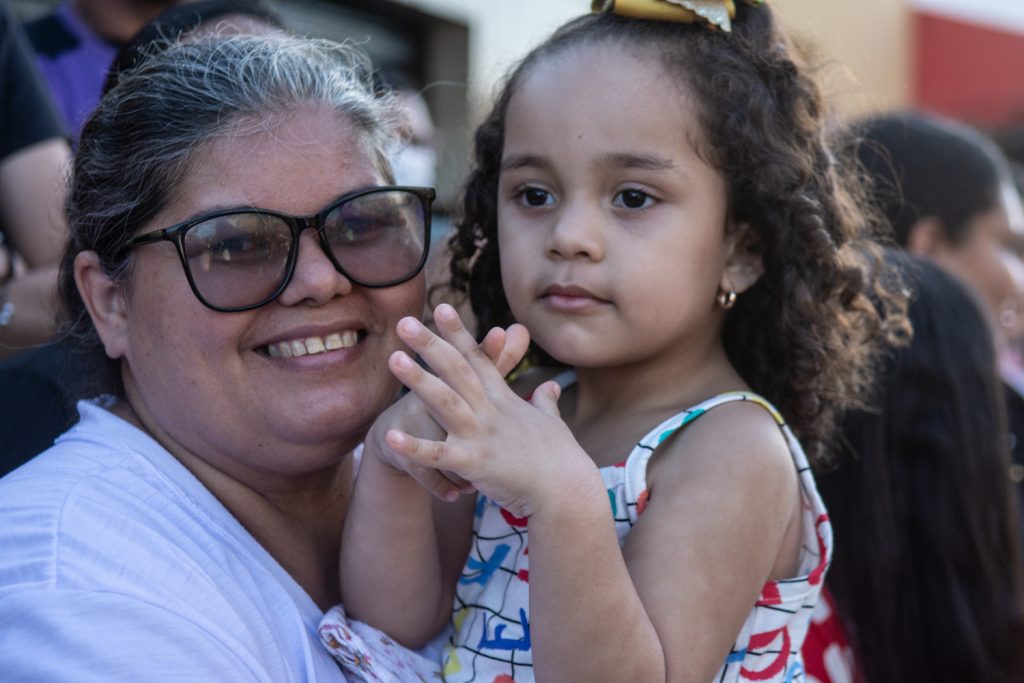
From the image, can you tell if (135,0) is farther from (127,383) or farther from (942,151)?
(942,151)

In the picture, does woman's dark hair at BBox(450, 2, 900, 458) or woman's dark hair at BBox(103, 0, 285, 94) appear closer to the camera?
woman's dark hair at BBox(450, 2, 900, 458)

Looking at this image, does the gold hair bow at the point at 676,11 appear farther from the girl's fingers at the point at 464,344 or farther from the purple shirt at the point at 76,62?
the purple shirt at the point at 76,62

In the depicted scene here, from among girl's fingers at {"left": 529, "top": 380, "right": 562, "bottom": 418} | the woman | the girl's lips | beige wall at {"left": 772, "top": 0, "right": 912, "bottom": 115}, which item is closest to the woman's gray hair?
the woman

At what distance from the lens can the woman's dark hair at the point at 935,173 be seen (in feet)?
12.9

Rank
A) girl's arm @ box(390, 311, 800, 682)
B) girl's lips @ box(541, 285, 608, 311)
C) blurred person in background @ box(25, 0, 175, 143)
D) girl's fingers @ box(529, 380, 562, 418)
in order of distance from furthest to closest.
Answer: blurred person in background @ box(25, 0, 175, 143) < girl's lips @ box(541, 285, 608, 311) < girl's fingers @ box(529, 380, 562, 418) < girl's arm @ box(390, 311, 800, 682)

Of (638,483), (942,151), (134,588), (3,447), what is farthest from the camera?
(942,151)

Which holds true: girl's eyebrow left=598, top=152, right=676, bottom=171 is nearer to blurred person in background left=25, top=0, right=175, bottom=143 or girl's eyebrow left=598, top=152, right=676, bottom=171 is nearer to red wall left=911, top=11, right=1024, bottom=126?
blurred person in background left=25, top=0, right=175, bottom=143

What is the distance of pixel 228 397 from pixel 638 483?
2.48ft

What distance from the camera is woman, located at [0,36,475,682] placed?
183 cm

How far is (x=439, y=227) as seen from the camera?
456 centimetres

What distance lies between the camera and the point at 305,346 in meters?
2.07

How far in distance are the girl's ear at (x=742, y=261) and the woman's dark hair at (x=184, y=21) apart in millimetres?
1356

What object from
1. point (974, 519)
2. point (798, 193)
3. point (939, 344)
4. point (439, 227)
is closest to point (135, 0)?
point (439, 227)

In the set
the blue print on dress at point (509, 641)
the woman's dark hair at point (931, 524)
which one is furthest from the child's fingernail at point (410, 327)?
the woman's dark hair at point (931, 524)
